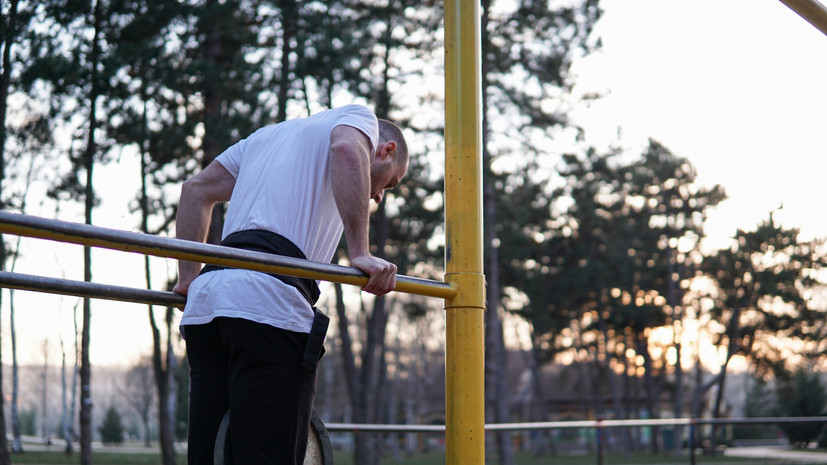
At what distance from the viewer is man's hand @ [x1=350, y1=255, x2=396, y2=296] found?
5.65 ft

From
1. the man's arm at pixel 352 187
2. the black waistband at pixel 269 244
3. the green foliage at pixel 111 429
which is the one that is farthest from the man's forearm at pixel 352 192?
the green foliage at pixel 111 429

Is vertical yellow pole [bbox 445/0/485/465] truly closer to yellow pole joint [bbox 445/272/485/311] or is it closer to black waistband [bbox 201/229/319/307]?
yellow pole joint [bbox 445/272/485/311]

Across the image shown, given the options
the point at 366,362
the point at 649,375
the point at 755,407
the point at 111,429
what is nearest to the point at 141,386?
the point at 111,429

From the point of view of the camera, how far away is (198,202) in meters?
2.20

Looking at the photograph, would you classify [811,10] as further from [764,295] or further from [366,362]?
[764,295]

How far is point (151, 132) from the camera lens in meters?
17.7

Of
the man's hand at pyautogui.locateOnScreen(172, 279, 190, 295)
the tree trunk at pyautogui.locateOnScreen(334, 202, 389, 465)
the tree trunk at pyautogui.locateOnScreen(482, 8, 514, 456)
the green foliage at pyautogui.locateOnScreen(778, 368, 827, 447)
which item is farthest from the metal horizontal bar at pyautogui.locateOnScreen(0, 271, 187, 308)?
the green foliage at pyautogui.locateOnScreen(778, 368, 827, 447)

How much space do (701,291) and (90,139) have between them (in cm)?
2680

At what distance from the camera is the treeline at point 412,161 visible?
53.6 ft

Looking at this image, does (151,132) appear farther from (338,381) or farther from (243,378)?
(338,381)

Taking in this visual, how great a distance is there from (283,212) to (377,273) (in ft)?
0.99

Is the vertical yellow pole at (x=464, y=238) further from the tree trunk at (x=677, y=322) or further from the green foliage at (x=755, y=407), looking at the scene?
the green foliage at (x=755, y=407)

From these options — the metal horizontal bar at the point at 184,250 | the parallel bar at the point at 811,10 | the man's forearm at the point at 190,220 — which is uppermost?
the parallel bar at the point at 811,10

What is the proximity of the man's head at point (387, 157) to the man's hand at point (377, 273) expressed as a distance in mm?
353
